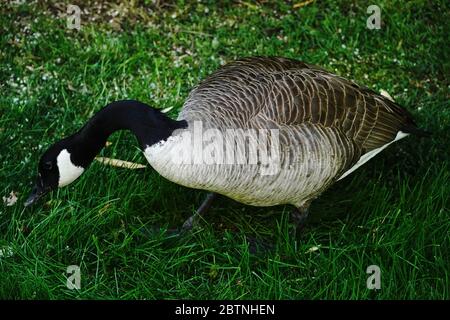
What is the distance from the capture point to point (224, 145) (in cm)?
379

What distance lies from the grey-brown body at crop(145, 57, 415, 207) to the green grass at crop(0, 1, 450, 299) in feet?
1.20

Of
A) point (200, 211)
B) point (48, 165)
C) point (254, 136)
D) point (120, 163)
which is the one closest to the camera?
point (254, 136)

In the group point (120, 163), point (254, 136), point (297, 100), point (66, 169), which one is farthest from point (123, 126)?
point (297, 100)

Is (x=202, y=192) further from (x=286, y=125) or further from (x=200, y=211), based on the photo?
(x=286, y=125)

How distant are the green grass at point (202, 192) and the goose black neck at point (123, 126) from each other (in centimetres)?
45

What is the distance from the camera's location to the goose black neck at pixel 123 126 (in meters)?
3.77

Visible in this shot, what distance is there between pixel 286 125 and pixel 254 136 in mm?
206

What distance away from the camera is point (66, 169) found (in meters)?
3.97

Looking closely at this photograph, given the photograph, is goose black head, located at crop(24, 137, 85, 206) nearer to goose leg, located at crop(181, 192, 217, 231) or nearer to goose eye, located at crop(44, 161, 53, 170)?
goose eye, located at crop(44, 161, 53, 170)

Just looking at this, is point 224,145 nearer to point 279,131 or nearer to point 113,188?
point 279,131

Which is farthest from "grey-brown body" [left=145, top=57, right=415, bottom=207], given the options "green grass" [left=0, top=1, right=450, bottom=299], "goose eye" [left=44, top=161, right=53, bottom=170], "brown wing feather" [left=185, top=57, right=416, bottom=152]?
"goose eye" [left=44, top=161, right=53, bottom=170]

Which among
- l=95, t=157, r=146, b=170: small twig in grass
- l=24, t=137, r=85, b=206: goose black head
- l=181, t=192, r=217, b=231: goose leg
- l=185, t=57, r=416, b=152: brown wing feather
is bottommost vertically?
l=181, t=192, r=217, b=231: goose leg

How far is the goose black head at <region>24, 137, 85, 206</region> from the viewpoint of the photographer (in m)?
3.93

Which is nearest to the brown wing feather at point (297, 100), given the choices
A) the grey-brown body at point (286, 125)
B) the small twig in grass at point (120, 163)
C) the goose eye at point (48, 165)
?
the grey-brown body at point (286, 125)
